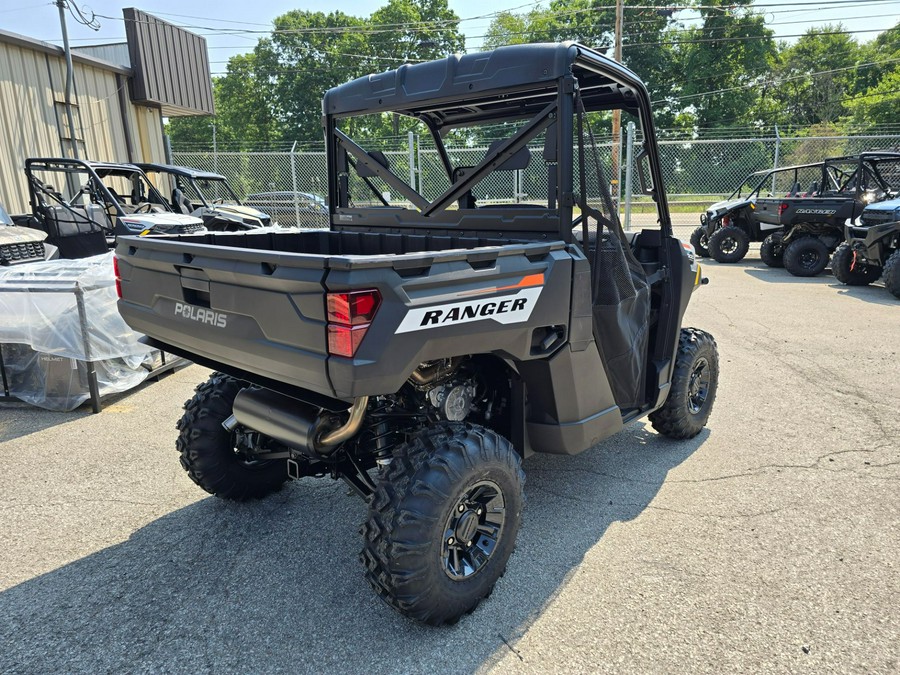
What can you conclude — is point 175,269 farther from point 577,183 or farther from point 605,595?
point 605,595

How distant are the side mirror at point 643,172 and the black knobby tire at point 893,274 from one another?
7686mm

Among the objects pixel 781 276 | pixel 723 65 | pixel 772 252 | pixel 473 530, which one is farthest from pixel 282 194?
pixel 723 65

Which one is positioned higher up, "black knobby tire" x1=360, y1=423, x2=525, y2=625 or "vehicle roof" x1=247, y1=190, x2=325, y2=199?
"vehicle roof" x1=247, y1=190, x2=325, y2=199

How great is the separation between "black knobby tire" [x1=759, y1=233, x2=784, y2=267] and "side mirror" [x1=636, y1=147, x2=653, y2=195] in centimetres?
1054

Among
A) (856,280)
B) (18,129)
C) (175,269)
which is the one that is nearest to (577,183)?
(175,269)

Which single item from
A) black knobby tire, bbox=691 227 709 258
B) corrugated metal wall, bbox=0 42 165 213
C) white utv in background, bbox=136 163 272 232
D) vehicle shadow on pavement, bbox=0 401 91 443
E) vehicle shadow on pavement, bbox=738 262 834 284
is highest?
corrugated metal wall, bbox=0 42 165 213

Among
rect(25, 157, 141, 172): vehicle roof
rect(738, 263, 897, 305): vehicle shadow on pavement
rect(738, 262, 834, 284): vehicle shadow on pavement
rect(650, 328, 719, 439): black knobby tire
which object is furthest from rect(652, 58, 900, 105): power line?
rect(650, 328, 719, 439): black knobby tire

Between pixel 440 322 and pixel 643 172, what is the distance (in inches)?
76.9

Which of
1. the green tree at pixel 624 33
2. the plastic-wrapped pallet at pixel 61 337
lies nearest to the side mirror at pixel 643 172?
the plastic-wrapped pallet at pixel 61 337

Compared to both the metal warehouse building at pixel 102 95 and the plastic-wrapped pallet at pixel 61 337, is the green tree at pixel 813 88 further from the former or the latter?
the plastic-wrapped pallet at pixel 61 337

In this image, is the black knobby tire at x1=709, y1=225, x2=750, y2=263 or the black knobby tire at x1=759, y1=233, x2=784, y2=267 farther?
the black knobby tire at x1=709, y1=225, x2=750, y2=263

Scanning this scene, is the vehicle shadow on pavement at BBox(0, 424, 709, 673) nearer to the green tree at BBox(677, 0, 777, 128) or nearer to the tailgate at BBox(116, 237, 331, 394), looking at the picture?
the tailgate at BBox(116, 237, 331, 394)

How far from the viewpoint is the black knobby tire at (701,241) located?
14.3m

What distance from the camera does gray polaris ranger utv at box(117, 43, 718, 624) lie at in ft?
7.20
